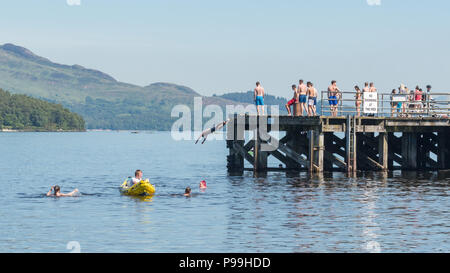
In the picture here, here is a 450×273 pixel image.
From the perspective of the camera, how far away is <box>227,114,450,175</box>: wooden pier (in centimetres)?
4488

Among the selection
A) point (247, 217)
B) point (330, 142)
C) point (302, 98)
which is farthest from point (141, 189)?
point (330, 142)

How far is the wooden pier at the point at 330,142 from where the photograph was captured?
44.9 m

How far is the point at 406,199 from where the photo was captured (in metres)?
36.3

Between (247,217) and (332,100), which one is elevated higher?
(332,100)

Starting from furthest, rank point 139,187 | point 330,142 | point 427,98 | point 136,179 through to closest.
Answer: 1. point 330,142
2. point 427,98
3. point 136,179
4. point 139,187

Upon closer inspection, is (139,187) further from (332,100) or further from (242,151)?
(332,100)

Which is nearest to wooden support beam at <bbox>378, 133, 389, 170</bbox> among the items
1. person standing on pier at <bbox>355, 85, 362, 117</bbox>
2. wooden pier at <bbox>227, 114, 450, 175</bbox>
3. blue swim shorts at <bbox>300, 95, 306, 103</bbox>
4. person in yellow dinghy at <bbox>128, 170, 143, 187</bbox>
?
wooden pier at <bbox>227, 114, 450, 175</bbox>

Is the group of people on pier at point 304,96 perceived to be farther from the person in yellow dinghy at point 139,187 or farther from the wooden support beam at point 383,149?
the person in yellow dinghy at point 139,187

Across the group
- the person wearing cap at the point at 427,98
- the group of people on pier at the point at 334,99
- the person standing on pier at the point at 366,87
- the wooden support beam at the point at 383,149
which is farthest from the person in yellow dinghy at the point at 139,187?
the person wearing cap at the point at 427,98

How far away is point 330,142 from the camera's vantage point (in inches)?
1951

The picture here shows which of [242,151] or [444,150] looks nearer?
[242,151]

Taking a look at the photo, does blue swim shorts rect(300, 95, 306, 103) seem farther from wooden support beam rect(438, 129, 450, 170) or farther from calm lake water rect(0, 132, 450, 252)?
wooden support beam rect(438, 129, 450, 170)

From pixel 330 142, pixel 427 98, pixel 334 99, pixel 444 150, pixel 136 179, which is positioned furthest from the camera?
pixel 444 150
